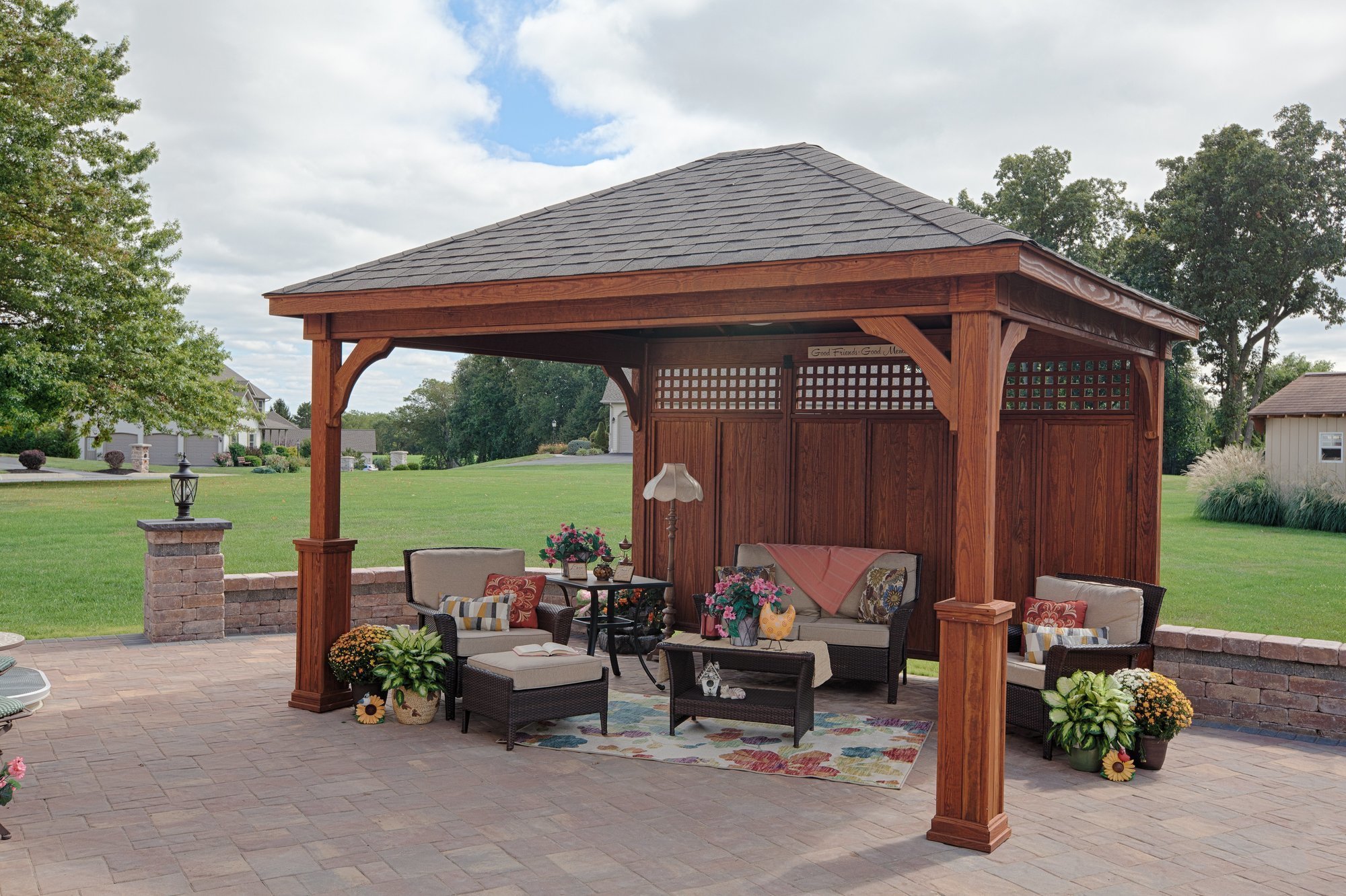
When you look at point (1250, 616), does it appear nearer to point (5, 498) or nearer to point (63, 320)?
point (63, 320)

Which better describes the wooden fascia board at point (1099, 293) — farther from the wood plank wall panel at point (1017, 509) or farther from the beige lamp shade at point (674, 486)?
the beige lamp shade at point (674, 486)

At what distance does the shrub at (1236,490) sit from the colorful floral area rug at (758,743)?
14.2m

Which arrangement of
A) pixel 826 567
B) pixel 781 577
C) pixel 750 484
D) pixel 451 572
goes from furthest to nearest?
pixel 750 484, pixel 781 577, pixel 826 567, pixel 451 572

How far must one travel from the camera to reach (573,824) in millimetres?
4934

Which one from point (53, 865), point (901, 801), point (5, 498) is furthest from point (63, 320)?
point (901, 801)

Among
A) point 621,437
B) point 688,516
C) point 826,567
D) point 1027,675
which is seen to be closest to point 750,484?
point 688,516

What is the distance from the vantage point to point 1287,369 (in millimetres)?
42094

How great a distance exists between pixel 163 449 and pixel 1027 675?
4597cm

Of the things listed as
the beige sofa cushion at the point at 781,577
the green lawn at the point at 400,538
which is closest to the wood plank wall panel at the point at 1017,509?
the beige sofa cushion at the point at 781,577

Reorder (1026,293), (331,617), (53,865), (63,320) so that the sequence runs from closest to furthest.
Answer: (53,865)
(1026,293)
(331,617)
(63,320)

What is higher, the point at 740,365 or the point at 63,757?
the point at 740,365

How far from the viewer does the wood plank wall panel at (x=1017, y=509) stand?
821cm

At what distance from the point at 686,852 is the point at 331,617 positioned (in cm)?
358

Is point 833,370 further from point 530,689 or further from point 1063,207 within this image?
point 1063,207
